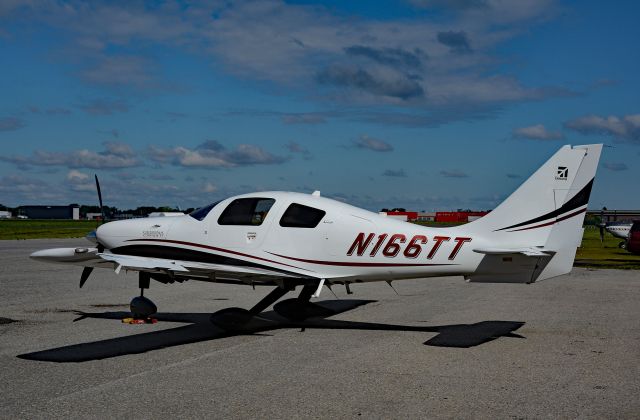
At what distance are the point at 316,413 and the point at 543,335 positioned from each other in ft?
20.0

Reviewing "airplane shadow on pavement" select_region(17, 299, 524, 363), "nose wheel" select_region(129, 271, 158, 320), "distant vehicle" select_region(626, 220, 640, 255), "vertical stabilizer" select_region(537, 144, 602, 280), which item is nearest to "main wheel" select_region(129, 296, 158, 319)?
"nose wheel" select_region(129, 271, 158, 320)

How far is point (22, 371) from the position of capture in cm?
850

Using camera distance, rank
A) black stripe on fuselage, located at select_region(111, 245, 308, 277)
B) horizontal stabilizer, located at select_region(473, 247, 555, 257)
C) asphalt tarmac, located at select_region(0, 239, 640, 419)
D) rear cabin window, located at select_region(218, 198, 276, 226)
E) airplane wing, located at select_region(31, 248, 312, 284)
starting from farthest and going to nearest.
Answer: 1. rear cabin window, located at select_region(218, 198, 276, 226)
2. black stripe on fuselage, located at select_region(111, 245, 308, 277)
3. airplane wing, located at select_region(31, 248, 312, 284)
4. horizontal stabilizer, located at select_region(473, 247, 555, 257)
5. asphalt tarmac, located at select_region(0, 239, 640, 419)

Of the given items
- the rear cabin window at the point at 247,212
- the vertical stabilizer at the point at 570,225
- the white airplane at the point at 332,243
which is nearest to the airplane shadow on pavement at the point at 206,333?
the white airplane at the point at 332,243

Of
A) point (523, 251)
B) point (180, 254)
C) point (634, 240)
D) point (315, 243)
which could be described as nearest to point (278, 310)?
point (315, 243)

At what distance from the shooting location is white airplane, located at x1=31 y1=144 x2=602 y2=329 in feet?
35.2

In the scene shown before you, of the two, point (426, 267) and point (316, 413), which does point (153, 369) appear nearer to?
point (316, 413)

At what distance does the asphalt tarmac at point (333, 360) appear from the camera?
6898 mm

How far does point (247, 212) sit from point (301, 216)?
989 mm

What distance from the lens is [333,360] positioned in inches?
364

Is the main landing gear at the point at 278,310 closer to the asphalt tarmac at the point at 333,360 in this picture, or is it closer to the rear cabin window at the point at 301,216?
the asphalt tarmac at the point at 333,360

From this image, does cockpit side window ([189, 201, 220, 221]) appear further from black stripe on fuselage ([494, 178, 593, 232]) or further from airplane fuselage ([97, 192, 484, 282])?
black stripe on fuselage ([494, 178, 593, 232])

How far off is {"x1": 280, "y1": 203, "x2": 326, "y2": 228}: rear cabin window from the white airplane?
2 cm

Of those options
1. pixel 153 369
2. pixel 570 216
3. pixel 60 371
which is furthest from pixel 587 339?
pixel 60 371
